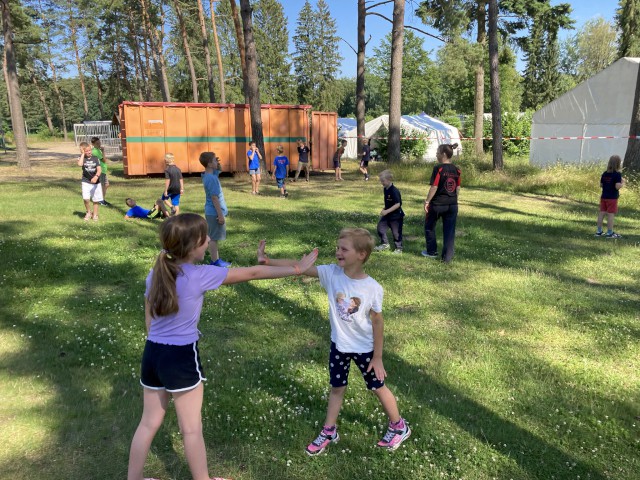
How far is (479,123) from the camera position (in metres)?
30.3

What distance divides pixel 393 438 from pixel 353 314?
3.30 ft

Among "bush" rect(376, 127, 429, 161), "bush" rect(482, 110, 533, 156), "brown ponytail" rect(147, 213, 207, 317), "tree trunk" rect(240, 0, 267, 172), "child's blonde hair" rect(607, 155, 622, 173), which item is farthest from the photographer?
"bush" rect(482, 110, 533, 156)

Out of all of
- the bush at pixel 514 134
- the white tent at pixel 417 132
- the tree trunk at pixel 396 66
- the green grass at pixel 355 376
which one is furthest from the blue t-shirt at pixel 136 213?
the bush at pixel 514 134

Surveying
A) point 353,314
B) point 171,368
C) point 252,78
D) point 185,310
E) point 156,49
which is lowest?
point 171,368

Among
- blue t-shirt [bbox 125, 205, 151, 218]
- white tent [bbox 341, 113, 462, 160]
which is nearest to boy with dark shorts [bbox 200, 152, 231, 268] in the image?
blue t-shirt [bbox 125, 205, 151, 218]

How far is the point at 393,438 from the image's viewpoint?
3.35 meters

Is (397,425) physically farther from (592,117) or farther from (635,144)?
(592,117)

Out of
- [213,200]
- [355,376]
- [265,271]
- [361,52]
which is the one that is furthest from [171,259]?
[361,52]

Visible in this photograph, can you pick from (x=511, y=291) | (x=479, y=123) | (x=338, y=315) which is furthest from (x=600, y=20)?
(x=338, y=315)

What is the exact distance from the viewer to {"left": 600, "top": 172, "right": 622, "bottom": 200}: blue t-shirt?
9.77 meters

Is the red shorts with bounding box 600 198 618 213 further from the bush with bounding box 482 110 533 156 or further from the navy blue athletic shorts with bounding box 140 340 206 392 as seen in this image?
the bush with bounding box 482 110 533 156

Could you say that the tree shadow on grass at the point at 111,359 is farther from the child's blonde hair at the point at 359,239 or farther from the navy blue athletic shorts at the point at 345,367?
the child's blonde hair at the point at 359,239

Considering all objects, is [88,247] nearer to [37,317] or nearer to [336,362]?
[37,317]

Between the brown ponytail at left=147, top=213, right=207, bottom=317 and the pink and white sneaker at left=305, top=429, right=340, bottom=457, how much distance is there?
147 centimetres
